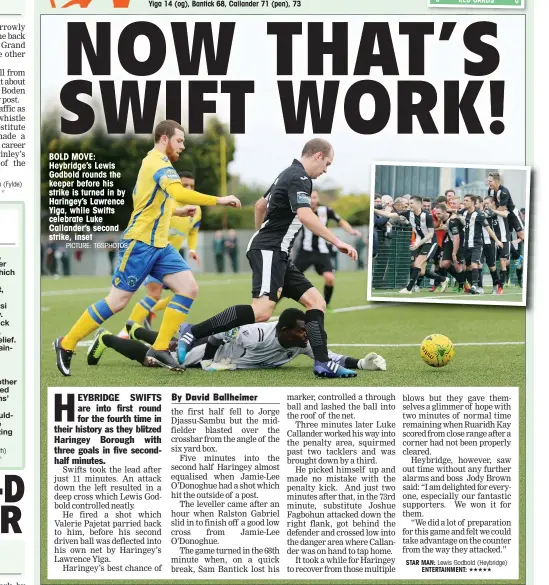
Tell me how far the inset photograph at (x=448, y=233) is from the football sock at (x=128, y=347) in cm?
205

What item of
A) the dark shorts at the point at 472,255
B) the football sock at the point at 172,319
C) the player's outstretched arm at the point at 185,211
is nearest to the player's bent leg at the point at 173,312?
the football sock at the point at 172,319

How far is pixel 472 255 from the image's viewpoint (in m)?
8.62

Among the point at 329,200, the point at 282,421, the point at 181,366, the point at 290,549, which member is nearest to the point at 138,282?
the point at 181,366

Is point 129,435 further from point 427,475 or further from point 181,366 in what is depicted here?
point 427,475

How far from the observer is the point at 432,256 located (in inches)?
350

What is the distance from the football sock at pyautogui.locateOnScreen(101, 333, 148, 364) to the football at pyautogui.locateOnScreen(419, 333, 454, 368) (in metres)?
2.42

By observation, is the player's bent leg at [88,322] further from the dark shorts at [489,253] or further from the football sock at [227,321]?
the dark shorts at [489,253]

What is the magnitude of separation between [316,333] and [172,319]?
1.32 metres

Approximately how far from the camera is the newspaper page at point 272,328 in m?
6.48

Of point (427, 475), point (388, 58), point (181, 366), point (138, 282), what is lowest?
point (427, 475)

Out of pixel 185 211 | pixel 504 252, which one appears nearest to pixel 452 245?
pixel 504 252

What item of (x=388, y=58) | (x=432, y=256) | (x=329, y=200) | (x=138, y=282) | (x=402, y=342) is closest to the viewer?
(x=388, y=58)

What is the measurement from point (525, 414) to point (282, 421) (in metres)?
1.72

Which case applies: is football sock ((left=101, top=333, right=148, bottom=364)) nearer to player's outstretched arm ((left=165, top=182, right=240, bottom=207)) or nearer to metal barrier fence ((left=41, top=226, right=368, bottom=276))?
player's outstretched arm ((left=165, top=182, right=240, bottom=207))
